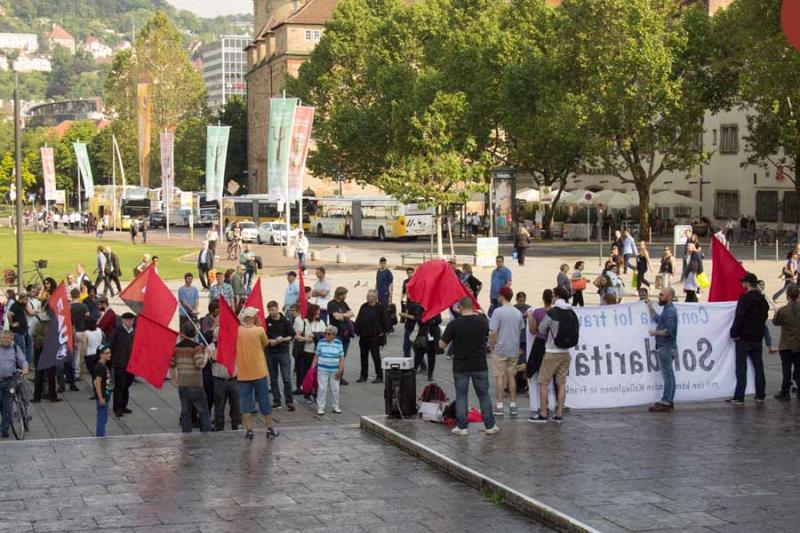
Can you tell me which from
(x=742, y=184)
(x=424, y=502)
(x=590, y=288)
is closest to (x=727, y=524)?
(x=424, y=502)

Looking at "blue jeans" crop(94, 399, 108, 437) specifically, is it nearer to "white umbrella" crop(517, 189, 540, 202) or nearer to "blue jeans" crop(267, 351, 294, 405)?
"blue jeans" crop(267, 351, 294, 405)

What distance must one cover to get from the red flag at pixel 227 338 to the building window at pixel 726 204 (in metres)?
58.5

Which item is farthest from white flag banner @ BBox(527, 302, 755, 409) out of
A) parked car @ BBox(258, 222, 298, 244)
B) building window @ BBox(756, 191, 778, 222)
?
parked car @ BBox(258, 222, 298, 244)

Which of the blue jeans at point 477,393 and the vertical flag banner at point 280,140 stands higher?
the vertical flag banner at point 280,140

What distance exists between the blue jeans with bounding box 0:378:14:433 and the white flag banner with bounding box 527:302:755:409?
7060mm

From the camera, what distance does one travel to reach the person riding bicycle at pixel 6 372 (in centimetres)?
1694

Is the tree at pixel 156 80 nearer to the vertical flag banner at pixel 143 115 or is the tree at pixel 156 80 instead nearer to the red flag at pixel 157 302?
the vertical flag banner at pixel 143 115

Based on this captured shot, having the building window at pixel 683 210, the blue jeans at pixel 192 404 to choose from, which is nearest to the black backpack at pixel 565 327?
the blue jeans at pixel 192 404

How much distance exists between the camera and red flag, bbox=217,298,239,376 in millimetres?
16672

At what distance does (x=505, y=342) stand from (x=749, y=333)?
361cm

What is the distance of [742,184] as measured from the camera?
7075cm

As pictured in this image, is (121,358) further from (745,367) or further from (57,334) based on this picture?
(745,367)

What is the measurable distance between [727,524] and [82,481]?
6.50m

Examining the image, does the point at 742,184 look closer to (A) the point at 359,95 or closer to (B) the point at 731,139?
(B) the point at 731,139
